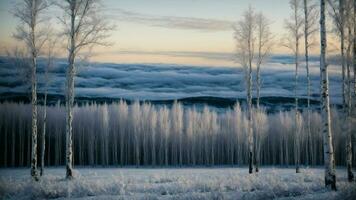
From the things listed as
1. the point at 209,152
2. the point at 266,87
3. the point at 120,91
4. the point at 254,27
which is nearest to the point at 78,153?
the point at 209,152

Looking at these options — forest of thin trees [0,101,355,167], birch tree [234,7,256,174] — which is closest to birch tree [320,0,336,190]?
birch tree [234,7,256,174]

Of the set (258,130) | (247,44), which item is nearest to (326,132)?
(247,44)

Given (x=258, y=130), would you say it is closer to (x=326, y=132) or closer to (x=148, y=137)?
(x=148, y=137)

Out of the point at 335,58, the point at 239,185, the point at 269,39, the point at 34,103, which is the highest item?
the point at 269,39

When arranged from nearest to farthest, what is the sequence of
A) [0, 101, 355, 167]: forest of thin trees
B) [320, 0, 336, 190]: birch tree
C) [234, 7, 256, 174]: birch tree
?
[320, 0, 336, 190]: birch tree, [234, 7, 256, 174]: birch tree, [0, 101, 355, 167]: forest of thin trees

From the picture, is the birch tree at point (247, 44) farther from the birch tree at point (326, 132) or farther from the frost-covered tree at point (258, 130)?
the birch tree at point (326, 132)

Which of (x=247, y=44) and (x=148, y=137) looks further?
(x=148, y=137)

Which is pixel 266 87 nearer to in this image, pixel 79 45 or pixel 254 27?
pixel 254 27

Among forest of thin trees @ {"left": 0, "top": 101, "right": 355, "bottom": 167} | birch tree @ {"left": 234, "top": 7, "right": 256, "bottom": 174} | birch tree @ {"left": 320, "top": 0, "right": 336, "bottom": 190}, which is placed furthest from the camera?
forest of thin trees @ {"left": 0, "top": 101, "right": 355, "bottom": 167}

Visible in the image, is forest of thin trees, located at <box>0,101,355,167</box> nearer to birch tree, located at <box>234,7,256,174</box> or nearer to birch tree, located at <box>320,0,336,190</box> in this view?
birch tree, located at <box>234,7,256,174</box>

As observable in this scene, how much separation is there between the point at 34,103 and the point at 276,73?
119m

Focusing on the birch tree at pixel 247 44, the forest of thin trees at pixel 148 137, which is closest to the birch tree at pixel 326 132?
the birch tree at pixel 247 44

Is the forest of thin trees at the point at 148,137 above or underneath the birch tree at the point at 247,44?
underneath

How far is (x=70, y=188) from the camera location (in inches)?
628
